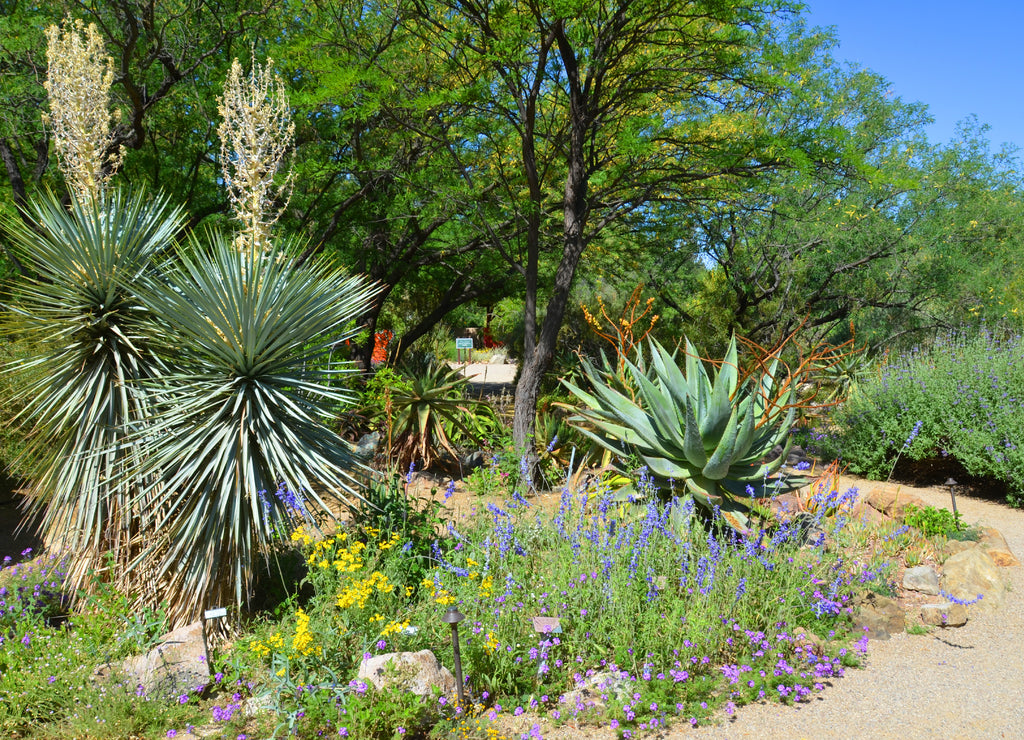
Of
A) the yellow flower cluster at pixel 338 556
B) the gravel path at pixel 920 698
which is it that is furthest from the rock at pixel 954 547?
the yellow flower cluster at pixel 338 556

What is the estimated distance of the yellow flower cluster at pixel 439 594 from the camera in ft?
11.5

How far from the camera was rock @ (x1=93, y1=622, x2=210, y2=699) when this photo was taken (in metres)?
3.39

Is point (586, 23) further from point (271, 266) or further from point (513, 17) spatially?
point (271, 266)

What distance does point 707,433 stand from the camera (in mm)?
5086

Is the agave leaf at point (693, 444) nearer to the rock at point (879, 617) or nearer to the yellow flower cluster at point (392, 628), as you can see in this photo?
the rock at point (879, 617)

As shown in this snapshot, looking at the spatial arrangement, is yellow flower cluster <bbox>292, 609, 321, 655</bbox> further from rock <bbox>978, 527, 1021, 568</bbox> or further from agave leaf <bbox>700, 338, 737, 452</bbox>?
rock <bbox>978, 527, 1021, 568</bbox>

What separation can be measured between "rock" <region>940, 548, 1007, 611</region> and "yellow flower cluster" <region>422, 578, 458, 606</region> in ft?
11.5

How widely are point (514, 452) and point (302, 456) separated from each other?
14.1 feet

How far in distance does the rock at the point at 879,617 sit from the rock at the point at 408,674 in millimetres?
2724

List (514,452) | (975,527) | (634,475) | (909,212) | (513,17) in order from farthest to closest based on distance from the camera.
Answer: (909,212) < (514,452) < (513,17) < (975,527) < (634,475)

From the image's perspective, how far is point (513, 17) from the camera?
7.13 m

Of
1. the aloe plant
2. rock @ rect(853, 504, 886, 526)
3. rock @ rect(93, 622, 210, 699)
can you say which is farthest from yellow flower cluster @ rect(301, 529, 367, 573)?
rock @ rect(853, 504, 886, 526)

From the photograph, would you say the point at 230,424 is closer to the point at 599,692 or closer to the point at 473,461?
the point at 599,692

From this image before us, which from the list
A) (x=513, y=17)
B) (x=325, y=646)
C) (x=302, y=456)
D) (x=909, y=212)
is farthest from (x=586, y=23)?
(x=909, y=212)
